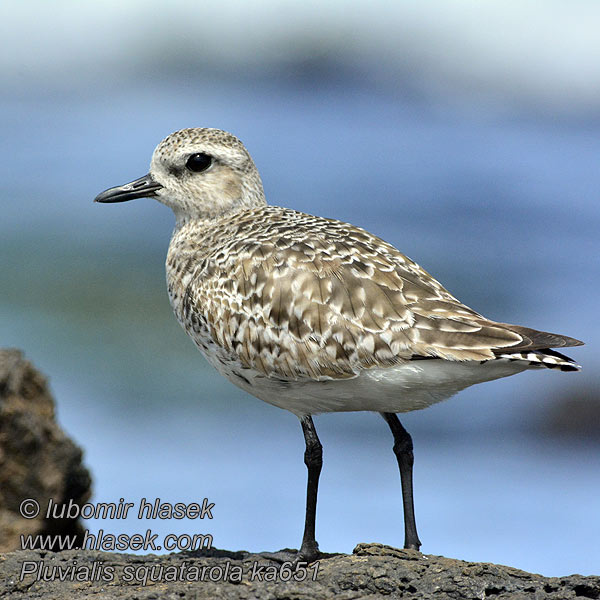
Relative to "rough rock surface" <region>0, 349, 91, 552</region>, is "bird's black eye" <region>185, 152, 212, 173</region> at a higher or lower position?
higher

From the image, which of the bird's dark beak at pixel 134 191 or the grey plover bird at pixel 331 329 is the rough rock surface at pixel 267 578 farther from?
the bird's dark beak at pixel 134 191

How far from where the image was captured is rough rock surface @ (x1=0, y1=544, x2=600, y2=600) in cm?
570

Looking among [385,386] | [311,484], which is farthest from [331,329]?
[311,484]

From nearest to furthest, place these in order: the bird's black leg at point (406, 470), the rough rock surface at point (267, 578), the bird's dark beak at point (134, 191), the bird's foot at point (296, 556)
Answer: the rough rock surface at point (267, 578) → the bird's foot at point (296, 556) → the bird's black leg at point (406, 470) → the bird's dark beak at point (134, 191)

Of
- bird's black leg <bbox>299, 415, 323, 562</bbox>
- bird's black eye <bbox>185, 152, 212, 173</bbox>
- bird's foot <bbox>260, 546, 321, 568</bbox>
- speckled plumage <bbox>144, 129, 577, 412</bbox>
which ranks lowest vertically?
bird's foot <bbox>260, 546, 321, 568</bbox>

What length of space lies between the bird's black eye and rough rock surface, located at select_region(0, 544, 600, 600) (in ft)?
10.5

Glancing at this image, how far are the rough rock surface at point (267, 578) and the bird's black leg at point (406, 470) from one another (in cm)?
68

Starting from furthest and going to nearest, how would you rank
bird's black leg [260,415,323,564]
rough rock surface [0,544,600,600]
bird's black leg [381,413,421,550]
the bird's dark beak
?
the bird's dark beak, bird's black leg [381,413,421,550], bird's black leg [260,415,323,564], rough rock surface [0,544,600,600]

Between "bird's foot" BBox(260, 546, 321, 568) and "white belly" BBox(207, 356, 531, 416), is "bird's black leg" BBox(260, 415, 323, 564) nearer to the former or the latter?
"bird's foot" BBox(260, 546, 321, 568)

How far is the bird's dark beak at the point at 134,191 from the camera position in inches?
321

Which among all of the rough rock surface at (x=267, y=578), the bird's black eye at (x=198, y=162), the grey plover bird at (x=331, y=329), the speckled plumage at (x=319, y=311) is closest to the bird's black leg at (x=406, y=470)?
the grey plover bird at (x=331, y=329)

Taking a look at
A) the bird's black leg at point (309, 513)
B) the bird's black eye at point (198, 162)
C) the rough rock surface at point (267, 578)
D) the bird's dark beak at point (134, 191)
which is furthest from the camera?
the bird's dark beak at point (134, 191)

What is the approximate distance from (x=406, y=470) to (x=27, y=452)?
332 cm

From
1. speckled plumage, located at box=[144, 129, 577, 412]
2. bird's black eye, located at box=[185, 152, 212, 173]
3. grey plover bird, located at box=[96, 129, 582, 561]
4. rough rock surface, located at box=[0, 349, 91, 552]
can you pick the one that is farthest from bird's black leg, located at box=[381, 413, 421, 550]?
rough rock surface, located at box=[0, 349, 91, 552]
